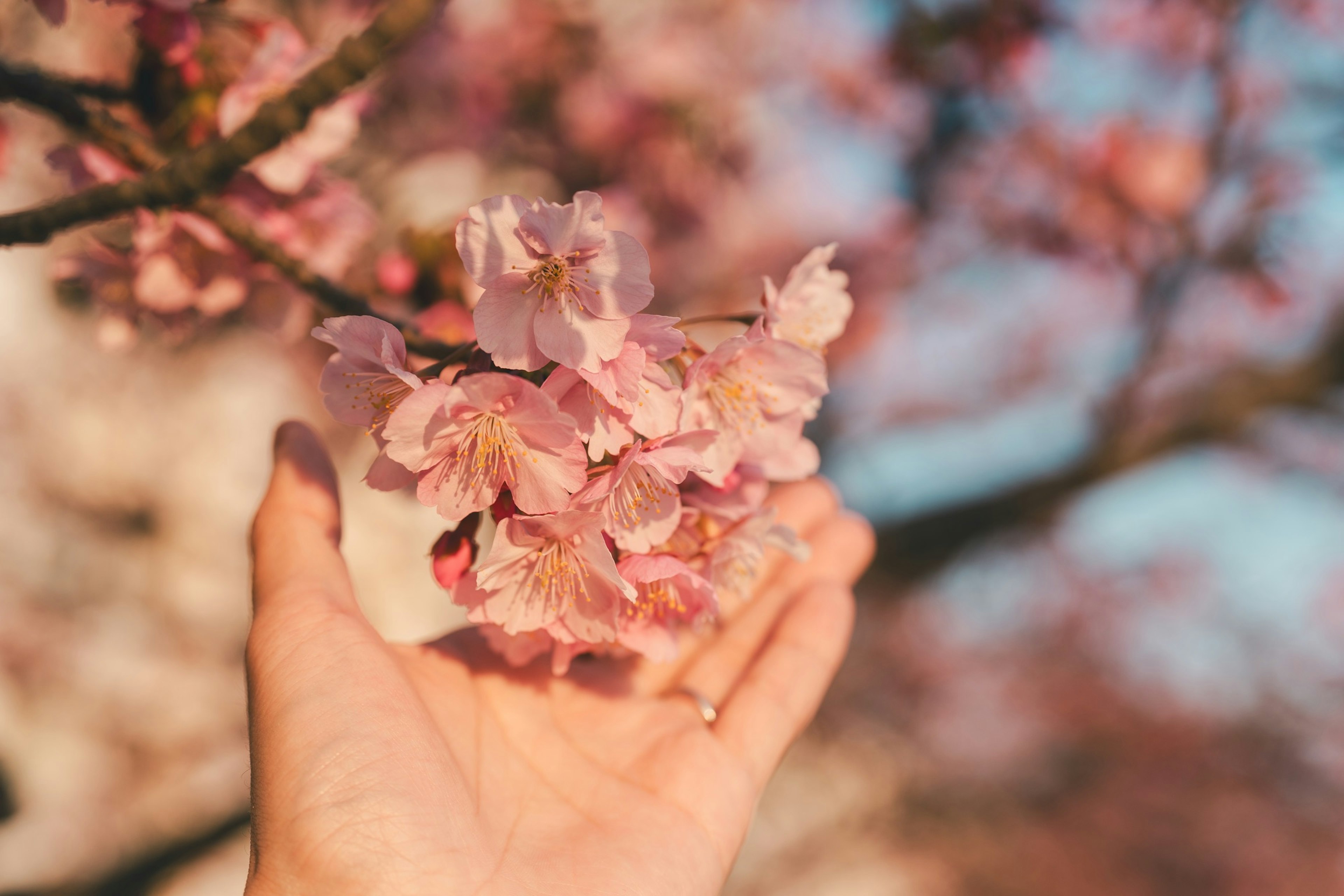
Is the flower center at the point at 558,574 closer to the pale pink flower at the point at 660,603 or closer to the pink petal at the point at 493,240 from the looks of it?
the pale pink flower at the point at 660,603

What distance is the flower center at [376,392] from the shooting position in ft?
3.64

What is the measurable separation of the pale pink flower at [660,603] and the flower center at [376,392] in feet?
1.46

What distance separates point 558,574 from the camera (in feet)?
3.74

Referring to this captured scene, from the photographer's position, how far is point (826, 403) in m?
4.30

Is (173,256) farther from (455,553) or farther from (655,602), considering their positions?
(655,602)

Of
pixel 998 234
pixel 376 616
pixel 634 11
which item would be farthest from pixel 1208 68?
pixel 376 616

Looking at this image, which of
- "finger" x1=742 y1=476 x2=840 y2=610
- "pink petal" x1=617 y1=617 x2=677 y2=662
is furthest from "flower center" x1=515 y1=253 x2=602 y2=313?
"finger" x1=742 y1=476 x2=840 y2=610

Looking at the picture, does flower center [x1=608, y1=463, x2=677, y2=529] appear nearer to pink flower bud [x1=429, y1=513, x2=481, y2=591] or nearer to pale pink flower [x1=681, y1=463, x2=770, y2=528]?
pale pink flower [x1=681, y1=463, x2=770, y2=528]

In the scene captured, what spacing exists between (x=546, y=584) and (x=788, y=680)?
894 millimetres

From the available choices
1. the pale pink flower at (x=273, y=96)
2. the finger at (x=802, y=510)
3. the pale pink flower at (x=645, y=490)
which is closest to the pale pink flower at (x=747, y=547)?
the pale pink flower at (x=645, y=490)

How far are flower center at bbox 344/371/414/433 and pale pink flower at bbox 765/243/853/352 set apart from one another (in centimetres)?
63

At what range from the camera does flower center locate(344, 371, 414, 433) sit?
1108mm

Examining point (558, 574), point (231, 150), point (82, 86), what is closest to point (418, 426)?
point (558, 574)

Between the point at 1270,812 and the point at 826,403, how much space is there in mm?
6665
